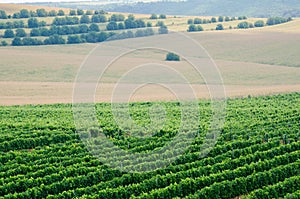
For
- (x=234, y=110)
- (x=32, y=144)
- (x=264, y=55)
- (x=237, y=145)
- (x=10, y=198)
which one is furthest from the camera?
(x=264, y=55)

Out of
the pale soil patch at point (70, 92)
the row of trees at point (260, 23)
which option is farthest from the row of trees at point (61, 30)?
the pale soil patch at point (70, 92)

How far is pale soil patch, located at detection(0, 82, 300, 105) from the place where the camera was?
5653 cm

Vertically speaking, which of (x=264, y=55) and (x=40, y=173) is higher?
(x=40, y=173)

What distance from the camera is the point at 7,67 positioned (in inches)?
3216

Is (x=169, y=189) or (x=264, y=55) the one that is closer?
(x=169, y=189)

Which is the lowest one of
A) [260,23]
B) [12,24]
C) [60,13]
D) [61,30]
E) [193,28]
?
[260,23]

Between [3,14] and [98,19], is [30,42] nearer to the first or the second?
[98,19]

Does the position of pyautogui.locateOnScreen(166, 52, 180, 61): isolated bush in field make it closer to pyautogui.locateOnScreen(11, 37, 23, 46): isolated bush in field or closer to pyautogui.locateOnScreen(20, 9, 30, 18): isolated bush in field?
pyautogui.locateOnScreen(11, 37, 23, 46): isolated bush in field

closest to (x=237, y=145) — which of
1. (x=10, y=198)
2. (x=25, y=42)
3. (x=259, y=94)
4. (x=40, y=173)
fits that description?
(x=40, y=173)

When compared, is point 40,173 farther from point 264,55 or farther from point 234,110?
point 264,55

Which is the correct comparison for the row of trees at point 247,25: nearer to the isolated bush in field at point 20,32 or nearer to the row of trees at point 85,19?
the row of trees at point 85,19

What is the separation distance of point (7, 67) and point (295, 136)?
202 feet

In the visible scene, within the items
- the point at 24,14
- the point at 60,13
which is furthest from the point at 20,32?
the point at 60,13

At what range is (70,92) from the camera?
62875mm
